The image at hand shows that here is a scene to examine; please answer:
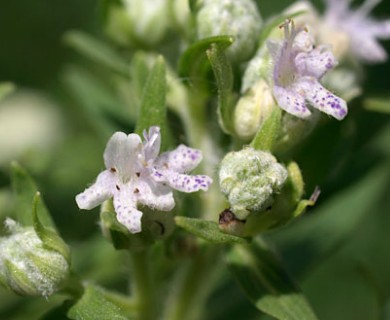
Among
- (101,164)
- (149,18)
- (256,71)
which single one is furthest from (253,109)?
(101,164)

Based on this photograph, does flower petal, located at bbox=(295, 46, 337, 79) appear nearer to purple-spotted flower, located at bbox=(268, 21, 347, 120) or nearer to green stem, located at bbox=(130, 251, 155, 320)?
purple-spotted flower, located at bbox=(268, 21, 347, 120)

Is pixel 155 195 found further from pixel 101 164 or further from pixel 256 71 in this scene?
Result: pixel 101 164

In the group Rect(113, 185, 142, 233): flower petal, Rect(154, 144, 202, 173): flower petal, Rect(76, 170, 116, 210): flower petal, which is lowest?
Rect(113, 185, 142, 233): flower petal

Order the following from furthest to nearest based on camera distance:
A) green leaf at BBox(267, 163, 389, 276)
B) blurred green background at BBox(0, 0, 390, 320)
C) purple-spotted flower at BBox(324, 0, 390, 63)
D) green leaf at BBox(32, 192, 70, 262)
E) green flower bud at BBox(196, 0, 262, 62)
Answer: green leaf at BBox(267, 163, 389, 276)
blurred green background at BBox(0, 0, 390, 320)
purple-spotted flower at BBox(324, 0, 390, 63)
green flower bud at BBox(196, 0, 262, 62)
green leaf at BBox(32, 192, 70, 262)

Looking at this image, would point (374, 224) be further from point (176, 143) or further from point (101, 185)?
point (101, 185)

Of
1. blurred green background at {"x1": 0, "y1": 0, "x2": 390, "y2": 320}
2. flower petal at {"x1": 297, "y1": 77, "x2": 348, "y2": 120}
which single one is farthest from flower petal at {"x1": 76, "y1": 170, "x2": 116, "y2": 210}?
blurred green background at {"x1": 0, "y1": 0, "x2": 390, "y2": 320}

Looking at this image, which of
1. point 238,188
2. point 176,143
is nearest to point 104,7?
point 176,143
